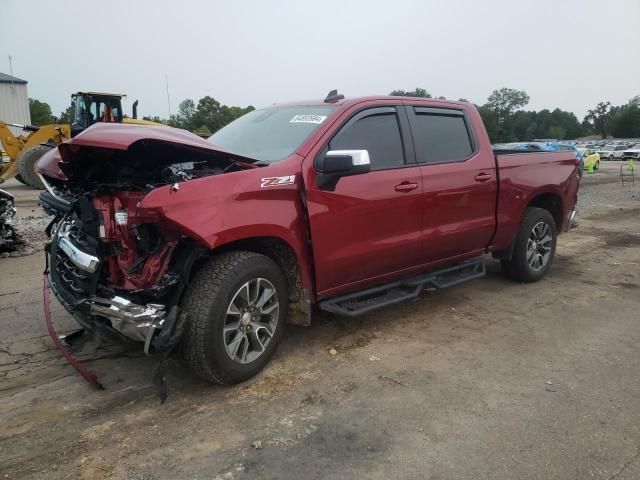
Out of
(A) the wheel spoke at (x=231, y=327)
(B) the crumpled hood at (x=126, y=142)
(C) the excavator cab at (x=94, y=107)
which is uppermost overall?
(C) the excavator cab at (x=94, y=107)

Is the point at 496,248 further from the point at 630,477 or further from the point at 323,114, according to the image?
the point at 630,477

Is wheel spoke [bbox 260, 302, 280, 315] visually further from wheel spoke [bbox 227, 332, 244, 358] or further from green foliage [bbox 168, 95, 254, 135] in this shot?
green foliage [bbox 168, 95, 254, 135]

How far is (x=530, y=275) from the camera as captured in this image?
5918 mm

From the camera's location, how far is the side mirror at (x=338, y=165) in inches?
141

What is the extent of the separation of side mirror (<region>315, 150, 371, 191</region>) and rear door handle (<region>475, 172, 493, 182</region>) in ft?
5.36

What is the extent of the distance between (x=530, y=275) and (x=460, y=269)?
4.18 feet

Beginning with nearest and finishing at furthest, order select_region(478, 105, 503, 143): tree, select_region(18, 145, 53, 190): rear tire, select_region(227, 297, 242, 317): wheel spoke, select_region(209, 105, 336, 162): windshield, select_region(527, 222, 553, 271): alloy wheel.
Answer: select_region(227, 297, 242, 317): wheel spoke < select_region(209, 105, 336, 162): windshield < select_region(527, 222, 553, 271): alloy wheel < select_region(478, 105, 503, 143): tree < select_region(18, 145, 53, 190): rear tire

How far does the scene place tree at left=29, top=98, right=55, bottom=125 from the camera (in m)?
54.4

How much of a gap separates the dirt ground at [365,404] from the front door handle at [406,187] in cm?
123

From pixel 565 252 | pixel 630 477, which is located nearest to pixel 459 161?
pixel 630 477

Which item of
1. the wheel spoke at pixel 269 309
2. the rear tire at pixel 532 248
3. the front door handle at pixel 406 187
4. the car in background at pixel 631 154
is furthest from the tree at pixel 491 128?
the car in background at pixel 631 154

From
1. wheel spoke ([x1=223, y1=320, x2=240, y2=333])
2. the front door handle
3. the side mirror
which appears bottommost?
wheel spoke ([x1=223, y1=320, x2=240, y2=333])

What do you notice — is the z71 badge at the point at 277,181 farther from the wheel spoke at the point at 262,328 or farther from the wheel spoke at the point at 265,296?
the wheel spoke at the point at 262,328

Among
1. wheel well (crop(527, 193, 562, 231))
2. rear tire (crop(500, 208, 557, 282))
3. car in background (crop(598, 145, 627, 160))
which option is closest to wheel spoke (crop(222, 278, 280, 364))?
rear tire (crop(500, 208, 557, 282))
